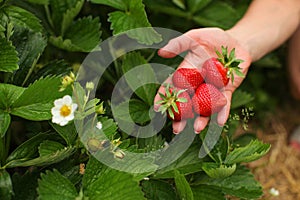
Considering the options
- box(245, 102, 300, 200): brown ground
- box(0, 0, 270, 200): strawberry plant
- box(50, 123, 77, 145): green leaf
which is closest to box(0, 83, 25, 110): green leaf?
box(0, 0, 270, 200): strawberry plant

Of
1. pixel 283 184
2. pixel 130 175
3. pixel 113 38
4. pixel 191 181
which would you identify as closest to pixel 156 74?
pixel 113 38

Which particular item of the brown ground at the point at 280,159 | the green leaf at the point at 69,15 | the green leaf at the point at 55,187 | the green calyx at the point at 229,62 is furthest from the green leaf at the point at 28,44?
the brown ground at the point at 280,159

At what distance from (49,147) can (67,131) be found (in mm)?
50

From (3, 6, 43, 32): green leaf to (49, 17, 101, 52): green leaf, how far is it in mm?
50

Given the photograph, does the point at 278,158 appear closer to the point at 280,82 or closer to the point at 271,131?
the point at 271,131

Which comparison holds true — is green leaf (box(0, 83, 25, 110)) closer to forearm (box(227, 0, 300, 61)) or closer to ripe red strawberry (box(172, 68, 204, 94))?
ripe red strawberry (box(172, 68, 204, 94))

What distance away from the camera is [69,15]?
139 cm

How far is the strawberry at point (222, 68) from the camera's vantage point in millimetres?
1274

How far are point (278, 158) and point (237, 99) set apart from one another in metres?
0.56

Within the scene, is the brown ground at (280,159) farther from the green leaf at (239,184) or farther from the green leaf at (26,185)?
the green leaf at (26,185)

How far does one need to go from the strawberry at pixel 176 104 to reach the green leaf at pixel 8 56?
0.33m

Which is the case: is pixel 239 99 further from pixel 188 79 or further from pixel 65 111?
pixel 65 111

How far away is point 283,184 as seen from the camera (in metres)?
1.89

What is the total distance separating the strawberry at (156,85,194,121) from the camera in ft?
3.95
